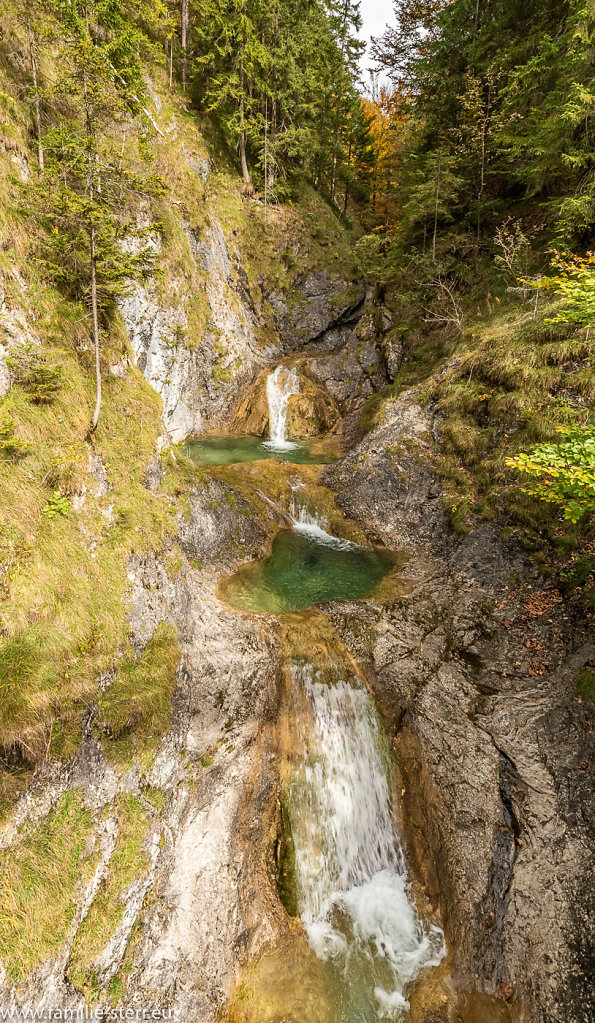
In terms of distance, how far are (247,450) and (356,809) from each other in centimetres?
1359

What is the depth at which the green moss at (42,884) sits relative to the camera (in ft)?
12.4

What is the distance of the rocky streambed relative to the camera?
4.95 metres

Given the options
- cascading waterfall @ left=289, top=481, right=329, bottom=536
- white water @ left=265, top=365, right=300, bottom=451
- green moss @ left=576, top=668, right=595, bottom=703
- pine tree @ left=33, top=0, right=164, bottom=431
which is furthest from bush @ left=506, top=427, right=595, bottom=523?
white water @ left=265, top=365, right=300, bottom=451

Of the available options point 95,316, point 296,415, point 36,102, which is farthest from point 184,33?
point 95,316

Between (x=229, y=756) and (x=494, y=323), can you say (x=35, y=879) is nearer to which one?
(x=229, y=756)

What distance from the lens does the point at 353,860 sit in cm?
648

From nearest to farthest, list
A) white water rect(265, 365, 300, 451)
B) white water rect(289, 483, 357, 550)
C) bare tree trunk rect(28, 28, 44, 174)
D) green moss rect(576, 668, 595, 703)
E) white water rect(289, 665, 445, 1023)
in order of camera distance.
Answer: white water rect(289, 665, 445, 1023) → green moss rect(576, 668, 595, 703) → bare tree trunk rect(28, 28, 44, 174) → white water rect(289, 483, 357, 550) → white water rect(265, 365, 300, 451)

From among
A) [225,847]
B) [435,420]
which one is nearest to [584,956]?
[225,847]

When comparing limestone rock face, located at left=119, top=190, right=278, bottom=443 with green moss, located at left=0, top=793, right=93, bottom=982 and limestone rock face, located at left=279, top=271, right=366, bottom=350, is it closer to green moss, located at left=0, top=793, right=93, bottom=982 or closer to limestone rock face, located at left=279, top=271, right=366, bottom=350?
limestone rock face, located at left=279, top=271, right=366, bottom=350

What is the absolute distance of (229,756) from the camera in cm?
645

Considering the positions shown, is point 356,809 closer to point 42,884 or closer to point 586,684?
point 586,684

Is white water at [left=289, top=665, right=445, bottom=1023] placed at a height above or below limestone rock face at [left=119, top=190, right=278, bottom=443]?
below

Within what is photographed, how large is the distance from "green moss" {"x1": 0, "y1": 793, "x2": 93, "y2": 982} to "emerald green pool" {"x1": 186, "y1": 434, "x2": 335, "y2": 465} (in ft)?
40.5

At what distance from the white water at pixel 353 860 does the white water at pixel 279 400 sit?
1277 cm
